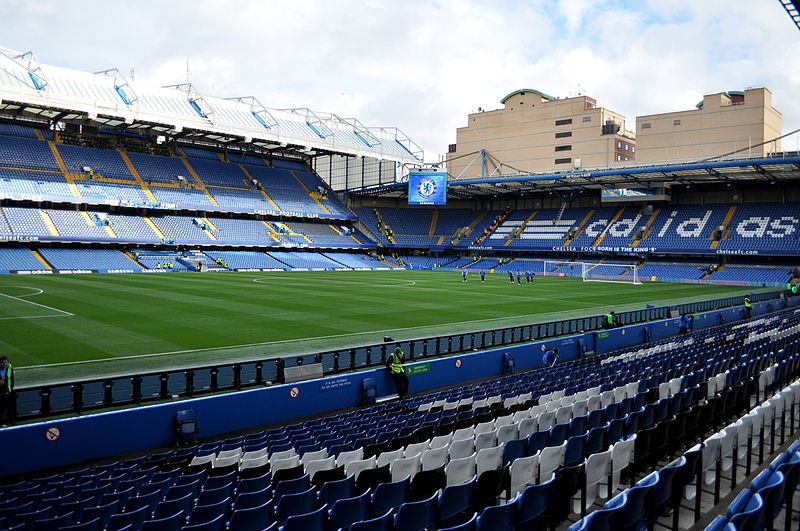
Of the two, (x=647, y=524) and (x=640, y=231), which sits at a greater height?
(x=640, y=231)

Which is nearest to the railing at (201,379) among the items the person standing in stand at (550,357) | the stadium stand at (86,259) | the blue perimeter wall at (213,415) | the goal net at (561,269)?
the blue perimeter wall at (213,415)

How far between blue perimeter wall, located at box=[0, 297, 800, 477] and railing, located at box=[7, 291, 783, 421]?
1.94m

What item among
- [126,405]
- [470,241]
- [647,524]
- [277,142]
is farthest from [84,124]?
[647,524]

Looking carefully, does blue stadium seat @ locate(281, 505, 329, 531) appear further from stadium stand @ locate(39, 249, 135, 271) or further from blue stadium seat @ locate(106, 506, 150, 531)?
stadium stand @ locate(39, 249, 135, 271)

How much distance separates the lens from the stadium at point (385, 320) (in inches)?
263

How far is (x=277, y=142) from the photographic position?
232 feet

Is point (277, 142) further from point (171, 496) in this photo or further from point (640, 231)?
point (171, 496)

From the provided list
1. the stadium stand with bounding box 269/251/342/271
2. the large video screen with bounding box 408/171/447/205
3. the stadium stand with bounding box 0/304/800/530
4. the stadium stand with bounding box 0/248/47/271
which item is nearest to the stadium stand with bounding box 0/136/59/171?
the stadium stand with bounding box 0/248/47/271

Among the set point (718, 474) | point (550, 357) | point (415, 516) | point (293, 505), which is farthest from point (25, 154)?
point (718, 474)

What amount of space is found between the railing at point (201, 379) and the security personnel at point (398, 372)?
2477 millimetres

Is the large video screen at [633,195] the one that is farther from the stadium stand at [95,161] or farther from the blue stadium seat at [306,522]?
the blue stadium seat at [306,522]

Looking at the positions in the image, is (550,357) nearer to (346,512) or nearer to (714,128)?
(346,512)

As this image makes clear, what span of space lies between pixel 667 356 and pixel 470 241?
67153 mm

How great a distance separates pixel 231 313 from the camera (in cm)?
2916
